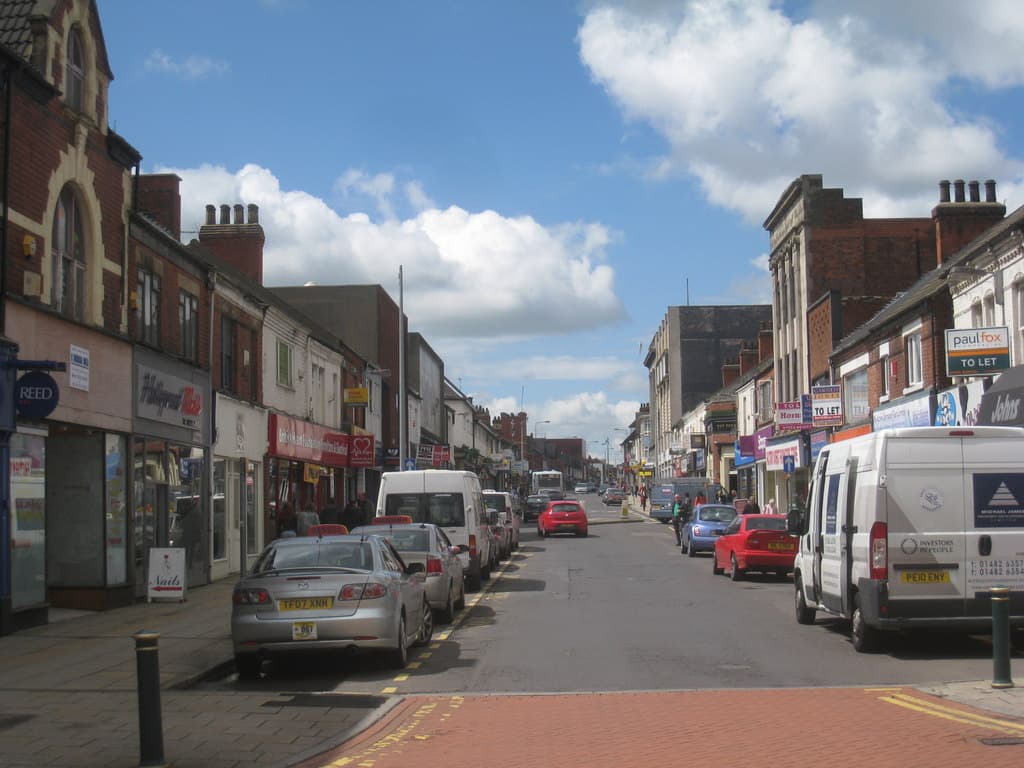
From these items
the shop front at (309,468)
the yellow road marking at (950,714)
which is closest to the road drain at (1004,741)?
the yellow road marking at (950,714)

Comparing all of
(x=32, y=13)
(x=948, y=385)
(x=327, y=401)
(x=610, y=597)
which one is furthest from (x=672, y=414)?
(x=32, y=13)

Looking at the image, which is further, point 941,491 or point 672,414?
point 672,414

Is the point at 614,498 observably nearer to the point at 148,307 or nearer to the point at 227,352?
the point at 227,352

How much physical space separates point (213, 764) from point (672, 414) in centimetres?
8591

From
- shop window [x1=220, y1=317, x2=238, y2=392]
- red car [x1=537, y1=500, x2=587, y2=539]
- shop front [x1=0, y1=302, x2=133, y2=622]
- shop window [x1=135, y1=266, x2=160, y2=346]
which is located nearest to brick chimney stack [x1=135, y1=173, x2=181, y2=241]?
shop window [x1=220, y1=317, x2=238, y2=392]

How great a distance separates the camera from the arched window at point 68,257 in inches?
704

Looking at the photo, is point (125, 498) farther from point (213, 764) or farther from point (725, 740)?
point (725, 740)

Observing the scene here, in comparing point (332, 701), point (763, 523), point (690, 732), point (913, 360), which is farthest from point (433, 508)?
point (913, 360)

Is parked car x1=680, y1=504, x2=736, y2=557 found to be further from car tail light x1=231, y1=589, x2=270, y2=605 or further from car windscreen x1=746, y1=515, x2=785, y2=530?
car tail light x1=231, y1=589, x2=270, y2=605

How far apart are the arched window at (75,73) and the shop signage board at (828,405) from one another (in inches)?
991

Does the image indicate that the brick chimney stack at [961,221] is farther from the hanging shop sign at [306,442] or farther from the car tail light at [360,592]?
the car tail light at [360,592]

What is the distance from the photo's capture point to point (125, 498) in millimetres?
19781

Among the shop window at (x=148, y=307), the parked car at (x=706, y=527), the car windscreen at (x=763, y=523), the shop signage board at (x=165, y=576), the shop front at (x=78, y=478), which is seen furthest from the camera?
the parked car at (x=706, y=527)

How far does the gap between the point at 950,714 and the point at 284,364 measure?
25002mm
